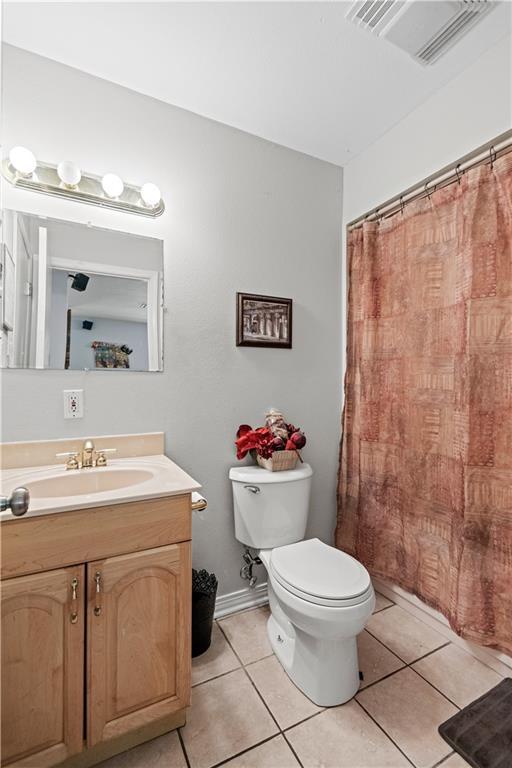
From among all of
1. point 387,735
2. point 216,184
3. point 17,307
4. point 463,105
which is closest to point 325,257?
point 216,184

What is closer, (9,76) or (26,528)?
(26,528)

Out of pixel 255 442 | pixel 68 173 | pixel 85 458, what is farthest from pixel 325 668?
pixel 68 173

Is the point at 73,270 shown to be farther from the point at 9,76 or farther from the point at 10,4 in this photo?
the point at 10,4

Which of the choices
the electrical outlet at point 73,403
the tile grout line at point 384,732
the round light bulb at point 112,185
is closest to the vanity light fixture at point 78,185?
the round light bulb at point 112,185

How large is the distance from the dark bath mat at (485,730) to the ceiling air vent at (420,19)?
2.41m

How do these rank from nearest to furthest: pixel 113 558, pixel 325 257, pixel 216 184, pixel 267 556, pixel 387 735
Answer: pixel 113 558 < pixel 387 735 < pixel 267 556 < pixel 216 184 < pixel 325 257

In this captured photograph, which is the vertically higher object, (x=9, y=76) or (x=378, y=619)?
(x=9, y=76)

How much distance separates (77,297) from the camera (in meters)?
1.50

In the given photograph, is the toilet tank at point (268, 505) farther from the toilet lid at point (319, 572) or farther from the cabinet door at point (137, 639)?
the cabinet door at point (137, 639)

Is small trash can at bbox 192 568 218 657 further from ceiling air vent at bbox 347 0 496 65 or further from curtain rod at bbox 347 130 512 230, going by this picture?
ceiling air vent at bbox 347 0 496 65

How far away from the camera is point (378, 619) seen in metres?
1.80

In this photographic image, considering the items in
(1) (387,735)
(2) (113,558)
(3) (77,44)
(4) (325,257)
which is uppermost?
(3) (77,44)

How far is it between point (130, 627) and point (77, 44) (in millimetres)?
2071

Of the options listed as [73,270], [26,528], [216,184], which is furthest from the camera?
[216,184]
